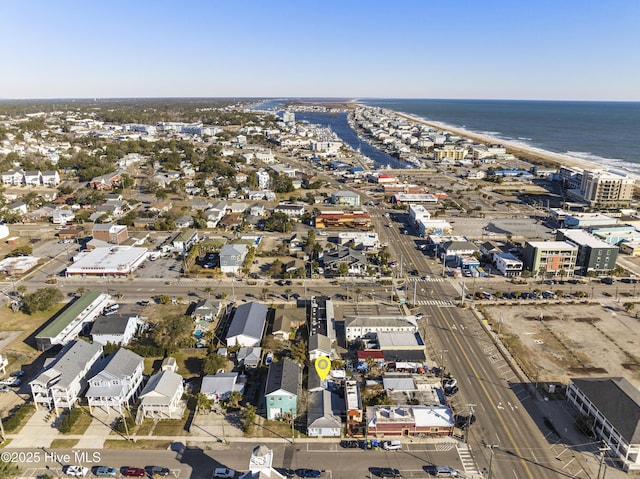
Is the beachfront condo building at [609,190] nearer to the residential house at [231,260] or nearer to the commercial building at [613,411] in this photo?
the commercial building at [613,411]

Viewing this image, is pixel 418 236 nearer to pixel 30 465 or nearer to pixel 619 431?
pixel 619 431

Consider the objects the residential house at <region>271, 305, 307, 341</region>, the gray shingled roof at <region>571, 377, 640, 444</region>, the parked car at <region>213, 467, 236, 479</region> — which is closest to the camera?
the parked car at <region>213, 467, 236, 479</region>

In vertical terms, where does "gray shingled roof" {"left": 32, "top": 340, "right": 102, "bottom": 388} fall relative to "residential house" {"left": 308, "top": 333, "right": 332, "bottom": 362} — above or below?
above

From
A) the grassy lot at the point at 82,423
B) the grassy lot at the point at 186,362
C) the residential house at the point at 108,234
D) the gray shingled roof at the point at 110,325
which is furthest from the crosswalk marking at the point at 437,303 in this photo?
the residential house at the point at 108,234

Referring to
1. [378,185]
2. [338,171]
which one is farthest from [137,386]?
[338,171]

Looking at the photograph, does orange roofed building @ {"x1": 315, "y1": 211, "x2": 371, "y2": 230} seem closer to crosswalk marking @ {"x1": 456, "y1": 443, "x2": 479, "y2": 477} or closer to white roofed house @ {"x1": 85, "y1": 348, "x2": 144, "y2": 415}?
white roofed house @ {"x1": 85, "y1": 348, "x2": 144, "y2": 415}

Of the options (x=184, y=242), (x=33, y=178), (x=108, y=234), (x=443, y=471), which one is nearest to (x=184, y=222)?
(x=184, y=242)

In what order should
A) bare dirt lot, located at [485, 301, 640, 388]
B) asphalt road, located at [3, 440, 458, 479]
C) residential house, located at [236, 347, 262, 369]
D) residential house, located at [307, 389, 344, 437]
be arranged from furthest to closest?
bare dirt lot, located at [485, 301, 640, 388], residential house, located at [236, 347, 262, 369], residential house, located at [307, 389, 344, 437], asphalt road, located at [3, 440, 458, 479]

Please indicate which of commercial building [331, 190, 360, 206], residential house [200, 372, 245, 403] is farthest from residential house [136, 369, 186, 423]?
commercial building [331, 190, 360, 206]
